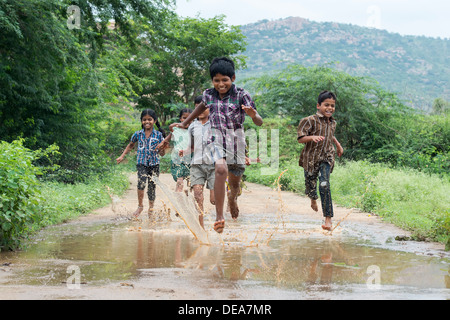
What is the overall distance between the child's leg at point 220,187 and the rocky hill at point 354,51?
76418 mm

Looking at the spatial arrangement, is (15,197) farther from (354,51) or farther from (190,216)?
(354,51)

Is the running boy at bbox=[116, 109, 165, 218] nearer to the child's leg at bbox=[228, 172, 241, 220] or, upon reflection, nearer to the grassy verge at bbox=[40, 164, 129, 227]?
the grassy verge at bbox=[40, 164, 129, 227]

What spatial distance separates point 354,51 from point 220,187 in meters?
97.1

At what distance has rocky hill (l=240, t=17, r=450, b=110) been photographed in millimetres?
85625

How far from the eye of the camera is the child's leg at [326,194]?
7.34m

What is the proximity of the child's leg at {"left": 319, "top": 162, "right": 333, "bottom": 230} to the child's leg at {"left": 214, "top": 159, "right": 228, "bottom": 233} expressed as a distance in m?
1.93

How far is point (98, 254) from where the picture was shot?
18.0 ft

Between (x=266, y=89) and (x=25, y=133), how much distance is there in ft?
51.3

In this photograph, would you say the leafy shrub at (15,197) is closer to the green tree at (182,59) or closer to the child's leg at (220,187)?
the child's leg at (220,187)

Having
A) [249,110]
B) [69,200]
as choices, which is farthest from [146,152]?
[249,110]

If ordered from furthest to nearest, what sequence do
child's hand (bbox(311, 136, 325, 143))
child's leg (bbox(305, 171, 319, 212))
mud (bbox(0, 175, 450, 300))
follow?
child's leg (bbox(305, 171, 319, 212)) < child's hand (bbox(311, 136, 325, 143)) < mud (bbox(0, 175, 450, 300))

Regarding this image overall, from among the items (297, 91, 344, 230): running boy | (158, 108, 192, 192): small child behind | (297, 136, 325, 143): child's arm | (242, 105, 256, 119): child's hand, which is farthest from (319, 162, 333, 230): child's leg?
(158, 108, 192, 192): small child behind

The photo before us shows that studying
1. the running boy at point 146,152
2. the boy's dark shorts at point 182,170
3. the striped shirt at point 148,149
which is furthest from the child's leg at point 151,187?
the boy's dark shorts at point 182,170

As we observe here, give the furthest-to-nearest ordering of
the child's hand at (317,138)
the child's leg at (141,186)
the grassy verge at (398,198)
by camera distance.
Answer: the child's leg at (141,186) < the child's hand at (317,138) < the grassy verge at (398,198)
